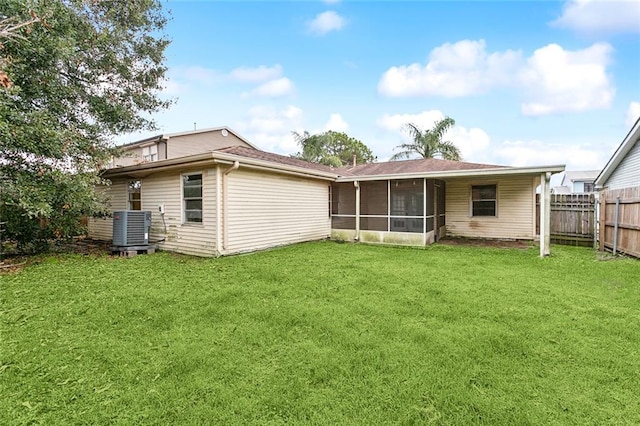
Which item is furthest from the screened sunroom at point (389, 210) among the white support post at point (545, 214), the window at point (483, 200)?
the white support post at point (545, 214)

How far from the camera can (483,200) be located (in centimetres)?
1103

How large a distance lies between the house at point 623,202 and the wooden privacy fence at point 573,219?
927 millimetres

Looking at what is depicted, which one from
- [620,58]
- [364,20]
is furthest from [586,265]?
[364,20]

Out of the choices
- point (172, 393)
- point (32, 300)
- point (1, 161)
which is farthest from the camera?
point (1, 161)

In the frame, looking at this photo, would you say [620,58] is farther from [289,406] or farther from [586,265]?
[289,406]

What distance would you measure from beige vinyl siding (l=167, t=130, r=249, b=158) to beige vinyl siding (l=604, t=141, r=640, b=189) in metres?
17.3

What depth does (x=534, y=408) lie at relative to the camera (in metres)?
2.05

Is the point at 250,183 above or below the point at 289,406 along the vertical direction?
above

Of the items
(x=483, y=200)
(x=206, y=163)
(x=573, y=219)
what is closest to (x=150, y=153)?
(x=206, y=163)

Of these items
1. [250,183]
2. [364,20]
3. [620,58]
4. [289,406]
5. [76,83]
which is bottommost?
[289,406]

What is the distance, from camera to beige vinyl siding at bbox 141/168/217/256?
7.30 metres

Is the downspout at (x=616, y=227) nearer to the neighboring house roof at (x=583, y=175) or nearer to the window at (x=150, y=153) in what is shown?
the window at (x=150, y=153)

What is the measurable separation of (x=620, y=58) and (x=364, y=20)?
340 inches

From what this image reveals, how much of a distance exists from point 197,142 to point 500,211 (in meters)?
14.3
